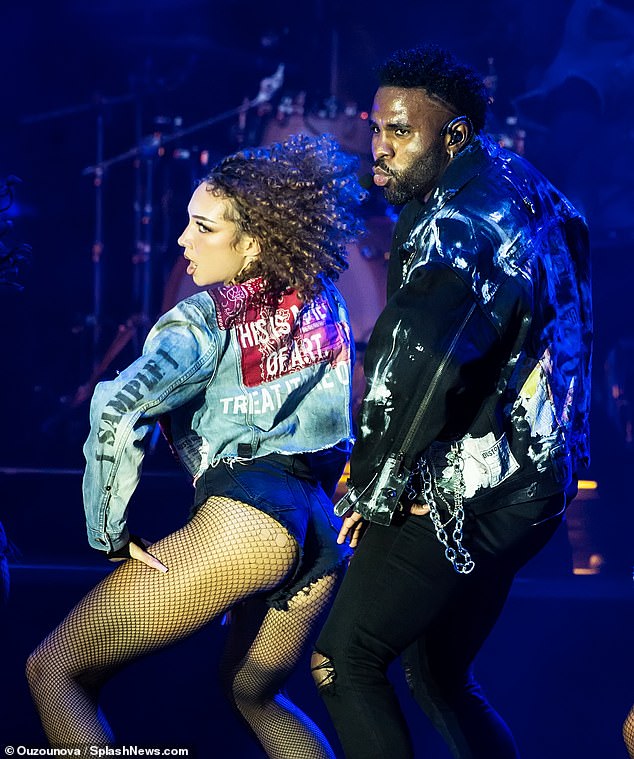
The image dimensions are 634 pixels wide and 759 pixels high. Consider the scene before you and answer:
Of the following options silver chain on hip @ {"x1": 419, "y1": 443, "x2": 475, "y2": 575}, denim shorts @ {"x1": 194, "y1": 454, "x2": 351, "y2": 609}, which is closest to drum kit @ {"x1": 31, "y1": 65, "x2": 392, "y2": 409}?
denim shorts @ {"x1": 194, "y1": 454, "x2": 351, "y2": 609}

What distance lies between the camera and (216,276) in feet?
7.69

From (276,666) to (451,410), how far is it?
819mm

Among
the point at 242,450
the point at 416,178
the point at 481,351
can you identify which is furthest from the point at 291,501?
the point at 416,178

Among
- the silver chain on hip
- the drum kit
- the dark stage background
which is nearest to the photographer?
the silver chain on hip

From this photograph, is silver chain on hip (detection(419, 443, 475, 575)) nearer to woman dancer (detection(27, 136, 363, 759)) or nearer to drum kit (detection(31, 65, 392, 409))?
woman dancer (detection(27, 136, 363, 759))

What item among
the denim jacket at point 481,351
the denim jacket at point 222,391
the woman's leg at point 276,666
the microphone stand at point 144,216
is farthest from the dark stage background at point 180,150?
the denim jacket at point 481,351

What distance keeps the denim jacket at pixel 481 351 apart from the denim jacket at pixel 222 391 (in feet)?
0.90

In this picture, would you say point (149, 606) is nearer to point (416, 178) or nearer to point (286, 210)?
point (286, 210)

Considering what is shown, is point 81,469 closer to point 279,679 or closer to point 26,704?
point 26,704

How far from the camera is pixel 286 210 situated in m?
2.30

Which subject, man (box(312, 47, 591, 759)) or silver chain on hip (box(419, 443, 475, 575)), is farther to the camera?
silver chain on hip (box(419, 443, 475, 575))

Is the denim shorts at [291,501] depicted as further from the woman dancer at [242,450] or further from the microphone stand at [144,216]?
the microphone stand at [144,216]

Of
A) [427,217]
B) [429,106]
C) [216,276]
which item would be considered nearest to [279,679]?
[216,276]

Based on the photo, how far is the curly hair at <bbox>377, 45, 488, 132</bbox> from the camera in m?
2.19
